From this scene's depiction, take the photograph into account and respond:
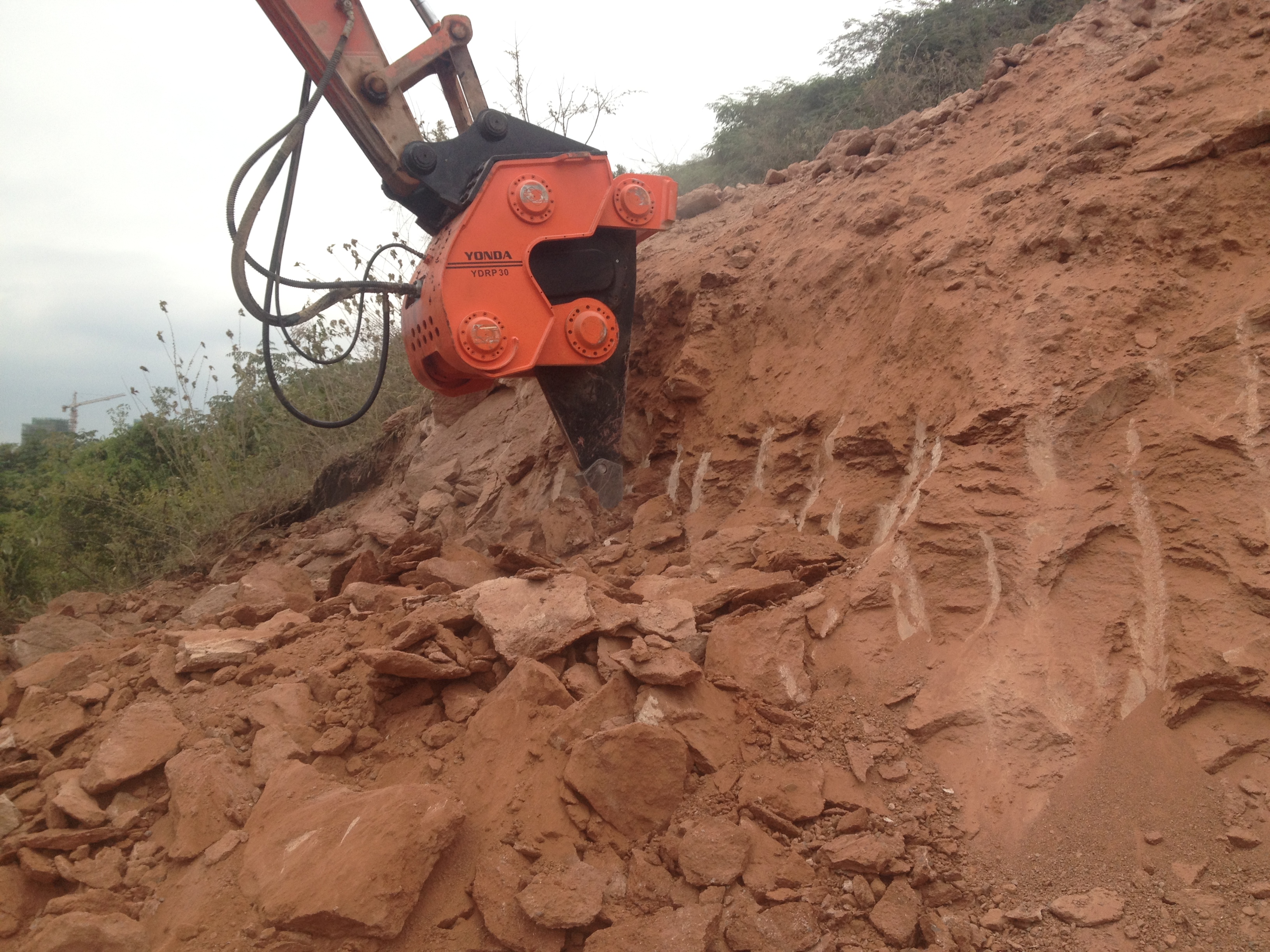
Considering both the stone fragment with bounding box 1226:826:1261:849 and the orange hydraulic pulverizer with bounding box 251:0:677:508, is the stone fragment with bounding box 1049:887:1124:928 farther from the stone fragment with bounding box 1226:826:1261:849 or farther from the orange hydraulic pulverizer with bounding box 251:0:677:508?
the orange hydraulic pulverizer with bounding box 251:0:677:508

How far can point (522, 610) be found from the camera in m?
2.71

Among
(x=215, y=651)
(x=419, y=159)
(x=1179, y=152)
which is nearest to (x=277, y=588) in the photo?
(x=215, y=651)

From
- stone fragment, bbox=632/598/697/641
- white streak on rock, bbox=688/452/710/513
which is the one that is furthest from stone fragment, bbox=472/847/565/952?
white streak on rock, bbox=688/452/710/513

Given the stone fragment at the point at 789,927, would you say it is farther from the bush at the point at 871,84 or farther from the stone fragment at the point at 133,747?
the bush at the point at 871,84

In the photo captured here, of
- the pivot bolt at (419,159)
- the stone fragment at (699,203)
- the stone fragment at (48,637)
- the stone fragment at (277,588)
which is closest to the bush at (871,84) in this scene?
the stone fragment at (699,203)

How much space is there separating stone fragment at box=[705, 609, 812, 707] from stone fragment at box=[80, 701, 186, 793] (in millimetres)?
1659

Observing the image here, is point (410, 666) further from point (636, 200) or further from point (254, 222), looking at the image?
point (636, 200)

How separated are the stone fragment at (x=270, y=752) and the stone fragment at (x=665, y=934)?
1077mm

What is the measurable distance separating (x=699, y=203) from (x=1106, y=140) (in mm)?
3046

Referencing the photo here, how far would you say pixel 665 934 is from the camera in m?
1.81

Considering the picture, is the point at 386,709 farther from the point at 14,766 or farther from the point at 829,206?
the point at 829,206

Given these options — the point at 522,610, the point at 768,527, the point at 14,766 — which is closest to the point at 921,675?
the point at 768,527

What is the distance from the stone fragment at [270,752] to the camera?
238 centimetres

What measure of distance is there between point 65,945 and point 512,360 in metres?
2.64
